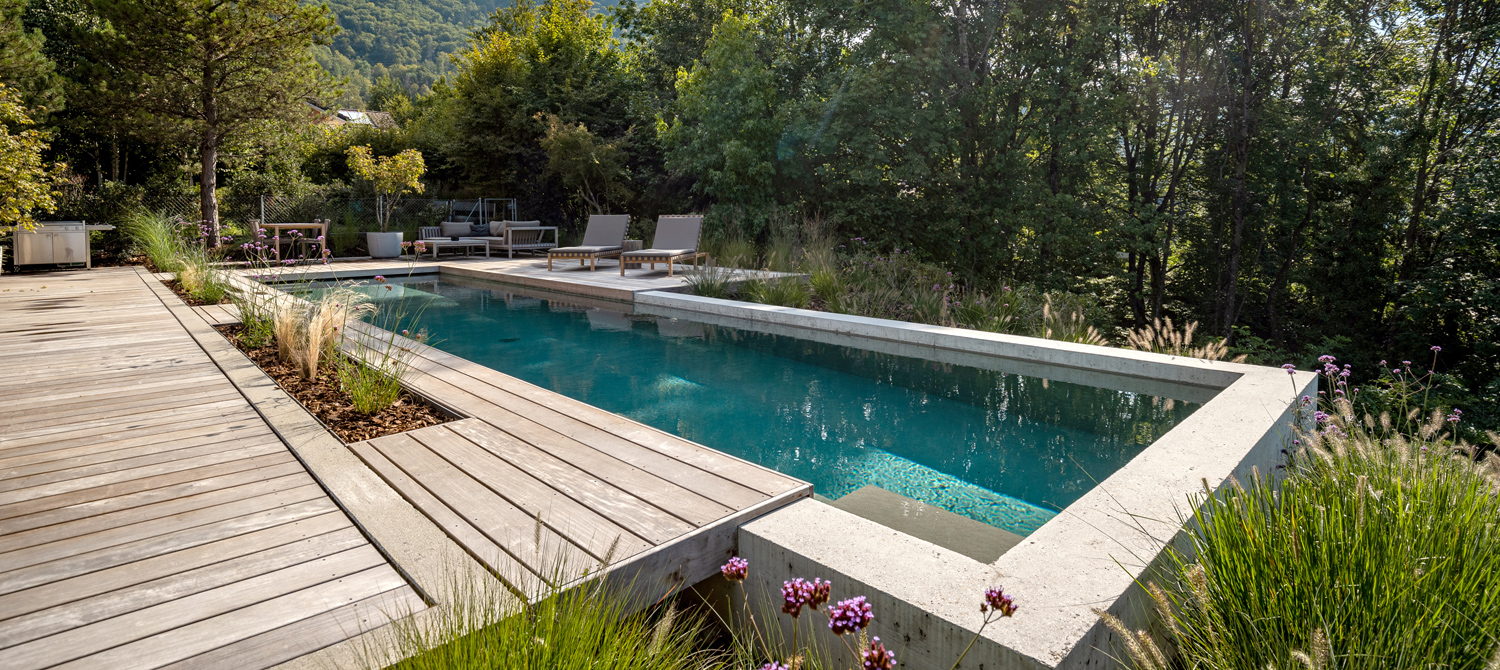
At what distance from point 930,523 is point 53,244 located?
11610 millimetres

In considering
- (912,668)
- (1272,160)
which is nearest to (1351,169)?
(1272,160)

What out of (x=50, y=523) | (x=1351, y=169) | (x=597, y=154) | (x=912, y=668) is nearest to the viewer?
(x=912, y=668)

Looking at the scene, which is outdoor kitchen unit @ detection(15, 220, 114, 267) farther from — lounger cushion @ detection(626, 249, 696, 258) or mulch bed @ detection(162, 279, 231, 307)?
lounger cushion @ detection(626, 249, 696, 258)

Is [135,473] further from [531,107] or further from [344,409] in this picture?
[531,107]

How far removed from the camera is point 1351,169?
36.9ft

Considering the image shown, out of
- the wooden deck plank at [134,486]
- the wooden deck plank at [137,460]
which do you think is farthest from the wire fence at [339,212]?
the wooden deck plank at [134,486]

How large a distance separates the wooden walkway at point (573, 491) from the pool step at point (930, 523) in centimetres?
63

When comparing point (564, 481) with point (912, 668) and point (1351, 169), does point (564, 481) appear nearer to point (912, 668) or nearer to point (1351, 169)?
point (912, 668)

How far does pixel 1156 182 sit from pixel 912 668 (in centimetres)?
1387

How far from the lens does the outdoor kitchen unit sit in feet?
29.3

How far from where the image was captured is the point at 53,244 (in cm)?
913

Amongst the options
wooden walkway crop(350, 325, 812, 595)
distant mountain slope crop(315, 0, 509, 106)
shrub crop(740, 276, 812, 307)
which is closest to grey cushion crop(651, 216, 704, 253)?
shrub crop(740, 276, 812, 307)

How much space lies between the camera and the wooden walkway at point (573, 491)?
5.82 ft

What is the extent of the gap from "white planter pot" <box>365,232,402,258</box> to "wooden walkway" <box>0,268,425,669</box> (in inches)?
373
